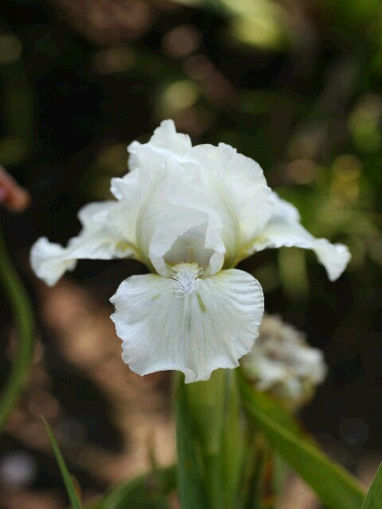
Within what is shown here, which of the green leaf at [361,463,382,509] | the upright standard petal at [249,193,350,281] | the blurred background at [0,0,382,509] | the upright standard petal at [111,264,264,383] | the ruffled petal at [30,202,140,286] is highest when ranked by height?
the upright standard petal at [249,193,350,281]

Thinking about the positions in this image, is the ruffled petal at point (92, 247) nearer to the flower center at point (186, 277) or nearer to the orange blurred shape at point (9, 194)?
the flower center at point (186, 277)

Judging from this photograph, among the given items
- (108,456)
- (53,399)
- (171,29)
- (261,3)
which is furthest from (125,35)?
(108,456)

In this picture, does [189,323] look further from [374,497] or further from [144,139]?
[144,139]

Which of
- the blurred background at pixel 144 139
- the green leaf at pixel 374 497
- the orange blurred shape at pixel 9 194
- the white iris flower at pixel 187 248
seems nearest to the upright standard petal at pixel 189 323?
the white iris flower at pixel 187 248

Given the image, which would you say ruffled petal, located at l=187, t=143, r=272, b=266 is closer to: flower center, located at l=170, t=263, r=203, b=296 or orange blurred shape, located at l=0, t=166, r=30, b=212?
flower center, located at l=170, t=263, r=203, b=296

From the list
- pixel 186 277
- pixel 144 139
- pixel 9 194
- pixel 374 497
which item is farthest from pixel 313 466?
pixel 144 139

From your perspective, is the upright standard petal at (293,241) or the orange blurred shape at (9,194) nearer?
the upright standard petal at (293,241)

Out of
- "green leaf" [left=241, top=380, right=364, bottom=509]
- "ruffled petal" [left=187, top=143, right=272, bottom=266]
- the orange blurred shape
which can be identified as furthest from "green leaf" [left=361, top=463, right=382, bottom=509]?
the orange blurred shape
